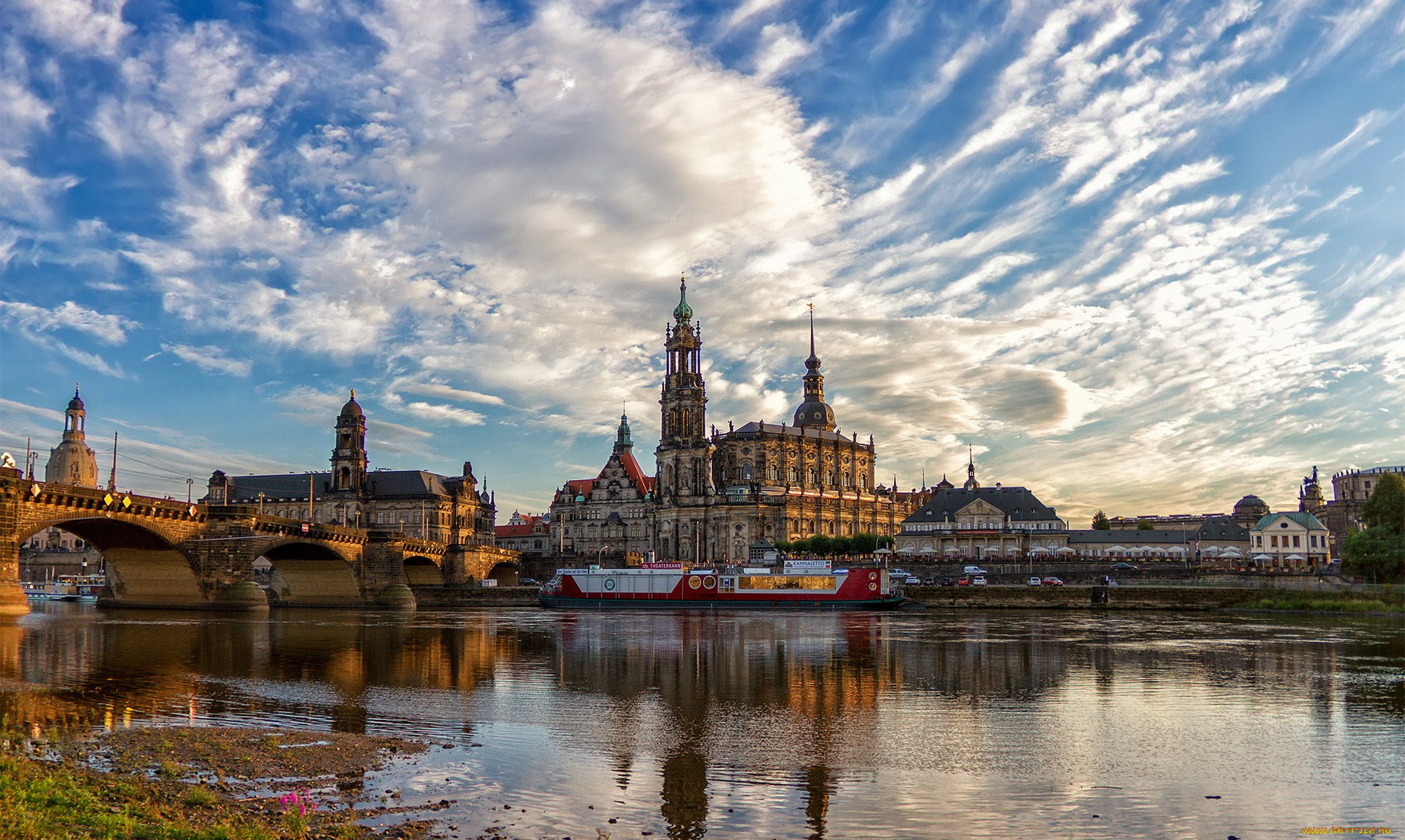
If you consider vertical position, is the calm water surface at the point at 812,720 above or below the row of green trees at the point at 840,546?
below

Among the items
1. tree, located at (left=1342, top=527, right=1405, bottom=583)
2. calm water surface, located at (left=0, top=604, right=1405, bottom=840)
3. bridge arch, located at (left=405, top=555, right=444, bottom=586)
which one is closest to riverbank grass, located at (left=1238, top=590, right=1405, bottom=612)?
tree, located at (left=1342, top=527, right=1405, bottom=583)

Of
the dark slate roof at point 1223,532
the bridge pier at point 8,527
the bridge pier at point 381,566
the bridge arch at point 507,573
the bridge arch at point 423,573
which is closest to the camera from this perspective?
the bridge pier at point 8,527

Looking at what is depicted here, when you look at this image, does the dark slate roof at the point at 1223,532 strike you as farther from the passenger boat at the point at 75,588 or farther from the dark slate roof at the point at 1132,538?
the passenger boat at the point at 75,588

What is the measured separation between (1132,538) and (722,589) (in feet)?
228

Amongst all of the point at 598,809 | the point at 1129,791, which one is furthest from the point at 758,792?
the point at 1129,791

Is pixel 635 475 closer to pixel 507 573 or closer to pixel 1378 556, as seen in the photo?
pixel 507 573

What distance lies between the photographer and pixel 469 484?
148 metres

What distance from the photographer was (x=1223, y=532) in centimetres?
12269

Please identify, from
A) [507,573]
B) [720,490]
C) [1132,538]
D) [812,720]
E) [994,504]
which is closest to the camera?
[812,720]

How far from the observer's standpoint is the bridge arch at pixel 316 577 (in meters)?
74.0

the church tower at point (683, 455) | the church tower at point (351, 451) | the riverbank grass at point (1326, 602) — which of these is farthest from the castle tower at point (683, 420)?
the riverbank grass at point (1326, 602)

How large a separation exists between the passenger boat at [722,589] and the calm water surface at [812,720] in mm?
31927

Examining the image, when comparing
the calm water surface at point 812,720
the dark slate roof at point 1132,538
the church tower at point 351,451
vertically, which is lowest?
the calm water surface at point 812,720

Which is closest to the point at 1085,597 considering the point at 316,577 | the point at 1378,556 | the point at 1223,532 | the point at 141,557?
the point at 1378,556
